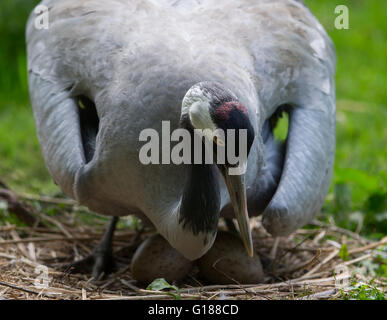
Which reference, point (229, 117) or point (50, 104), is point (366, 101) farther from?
point (229, 117)

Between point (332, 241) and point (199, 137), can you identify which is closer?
point (199, 137)

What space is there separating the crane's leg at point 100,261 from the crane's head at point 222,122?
64.5 inches

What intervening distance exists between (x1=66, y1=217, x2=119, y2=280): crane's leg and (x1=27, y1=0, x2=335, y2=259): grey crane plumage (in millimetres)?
581

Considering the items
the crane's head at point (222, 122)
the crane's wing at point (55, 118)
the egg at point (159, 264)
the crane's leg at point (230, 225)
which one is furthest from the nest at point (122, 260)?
the crane's head at point (222, 122)

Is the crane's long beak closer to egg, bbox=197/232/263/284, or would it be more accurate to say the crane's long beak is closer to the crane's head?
the crane's head

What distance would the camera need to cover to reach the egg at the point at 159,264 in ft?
15.0

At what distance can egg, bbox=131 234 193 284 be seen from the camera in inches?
180

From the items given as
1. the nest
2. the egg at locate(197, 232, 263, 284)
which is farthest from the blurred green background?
the egg at locate(197, 232, 263, 284)

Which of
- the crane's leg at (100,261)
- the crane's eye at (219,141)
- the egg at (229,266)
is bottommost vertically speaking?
the crane's leg at (100,261)

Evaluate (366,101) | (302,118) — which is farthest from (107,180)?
(366,101)

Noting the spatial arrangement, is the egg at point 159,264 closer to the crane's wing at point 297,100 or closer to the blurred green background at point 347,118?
the crane's wing at point 297,100

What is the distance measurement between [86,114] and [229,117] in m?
1.61

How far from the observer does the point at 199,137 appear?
3770mm
